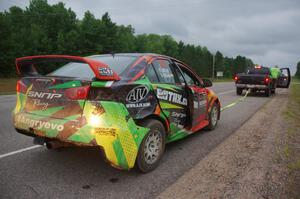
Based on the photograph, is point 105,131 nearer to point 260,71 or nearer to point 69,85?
point 69,85

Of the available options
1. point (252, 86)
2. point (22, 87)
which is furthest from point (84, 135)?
point (252, 86)

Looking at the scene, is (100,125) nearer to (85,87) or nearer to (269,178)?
(85,87)

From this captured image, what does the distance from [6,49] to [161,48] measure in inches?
2196

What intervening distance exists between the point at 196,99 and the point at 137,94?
80.8 inches

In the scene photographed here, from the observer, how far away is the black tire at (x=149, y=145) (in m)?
3.63

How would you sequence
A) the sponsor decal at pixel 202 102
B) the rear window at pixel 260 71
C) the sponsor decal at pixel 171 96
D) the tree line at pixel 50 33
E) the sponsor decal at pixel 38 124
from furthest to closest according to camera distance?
the tree line at pixel 50 33, the rear window at pixel 260 71, the sponsor decal at pixel 202 102, the sponsor decal at pixel 171 96, the sponsor decal at pixel 38 124

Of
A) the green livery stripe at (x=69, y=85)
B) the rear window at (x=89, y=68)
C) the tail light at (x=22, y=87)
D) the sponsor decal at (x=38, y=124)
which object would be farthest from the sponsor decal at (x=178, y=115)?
the tail light at (x=22, y=87)

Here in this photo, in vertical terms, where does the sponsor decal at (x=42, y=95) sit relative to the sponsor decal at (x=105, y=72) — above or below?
below

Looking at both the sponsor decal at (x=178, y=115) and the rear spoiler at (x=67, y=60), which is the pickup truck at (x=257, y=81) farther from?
the rear spoiler at (x=67, y=60)

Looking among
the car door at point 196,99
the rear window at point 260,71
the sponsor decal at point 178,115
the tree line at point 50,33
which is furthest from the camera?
the tree line at point 50,33

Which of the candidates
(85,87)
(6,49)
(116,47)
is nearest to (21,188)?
(85,87)

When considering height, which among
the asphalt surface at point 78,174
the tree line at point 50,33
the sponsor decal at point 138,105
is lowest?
the asphalt surface at point 78,174

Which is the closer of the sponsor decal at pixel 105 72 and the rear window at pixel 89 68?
the sponsor decal at pixel 105 72

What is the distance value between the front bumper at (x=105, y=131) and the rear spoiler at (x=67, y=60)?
0.35m
